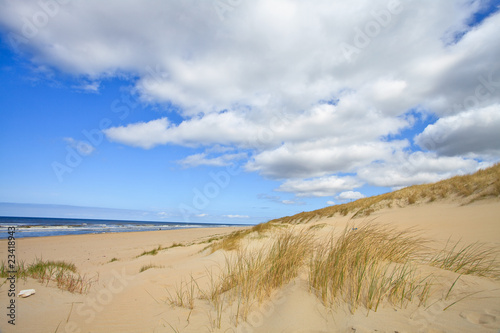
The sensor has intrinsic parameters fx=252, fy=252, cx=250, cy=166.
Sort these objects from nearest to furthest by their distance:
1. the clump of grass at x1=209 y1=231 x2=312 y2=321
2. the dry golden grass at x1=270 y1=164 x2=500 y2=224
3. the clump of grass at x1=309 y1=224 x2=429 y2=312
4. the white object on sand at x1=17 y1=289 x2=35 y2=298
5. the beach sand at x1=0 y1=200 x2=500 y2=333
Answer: the beach sand at x1=0 y1=200 x2=500 y2=333, the clump of grass at x1=309 y1=224 x2=429 y2=312, the clump of grass at x1=209 y1=231 x2=312 y2=321, the white object on sand at x1=17 y1=289 x2=35 y2=298, the dry golden grass at x1=270 y1=164 x2=500 y2=224

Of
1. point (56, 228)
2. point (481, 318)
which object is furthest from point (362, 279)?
point (56, 228)

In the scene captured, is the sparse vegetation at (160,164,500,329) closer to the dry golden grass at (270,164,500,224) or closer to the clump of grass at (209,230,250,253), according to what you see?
the clump of grass at (209,230,250,253)

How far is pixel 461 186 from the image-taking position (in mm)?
11758

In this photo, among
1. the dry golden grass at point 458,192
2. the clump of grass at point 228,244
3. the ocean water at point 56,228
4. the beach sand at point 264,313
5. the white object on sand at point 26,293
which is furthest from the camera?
the ocean water at point 56,228

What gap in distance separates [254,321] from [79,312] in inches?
90.1

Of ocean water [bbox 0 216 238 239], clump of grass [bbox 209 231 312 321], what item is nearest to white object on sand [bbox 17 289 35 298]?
clump of grass [bbox 209 231 312 321]

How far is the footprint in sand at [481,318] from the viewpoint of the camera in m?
2.19

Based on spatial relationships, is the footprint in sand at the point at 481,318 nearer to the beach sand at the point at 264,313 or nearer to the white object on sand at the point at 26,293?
the beach sand at the point at 264,313

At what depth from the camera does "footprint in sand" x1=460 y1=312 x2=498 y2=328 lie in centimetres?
219

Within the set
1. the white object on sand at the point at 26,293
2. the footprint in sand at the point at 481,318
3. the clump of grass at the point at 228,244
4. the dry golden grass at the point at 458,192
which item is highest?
the dry golden grass at the point at 458,192

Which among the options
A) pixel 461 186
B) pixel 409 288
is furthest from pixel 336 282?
pixel 461 186

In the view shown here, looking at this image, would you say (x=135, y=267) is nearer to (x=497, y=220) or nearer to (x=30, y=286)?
(x=30, y=286)

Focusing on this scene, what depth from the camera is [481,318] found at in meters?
2.31

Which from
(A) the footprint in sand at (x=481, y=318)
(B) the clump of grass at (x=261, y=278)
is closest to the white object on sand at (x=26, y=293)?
(B) the clump of grass at (x=261, y=278)
